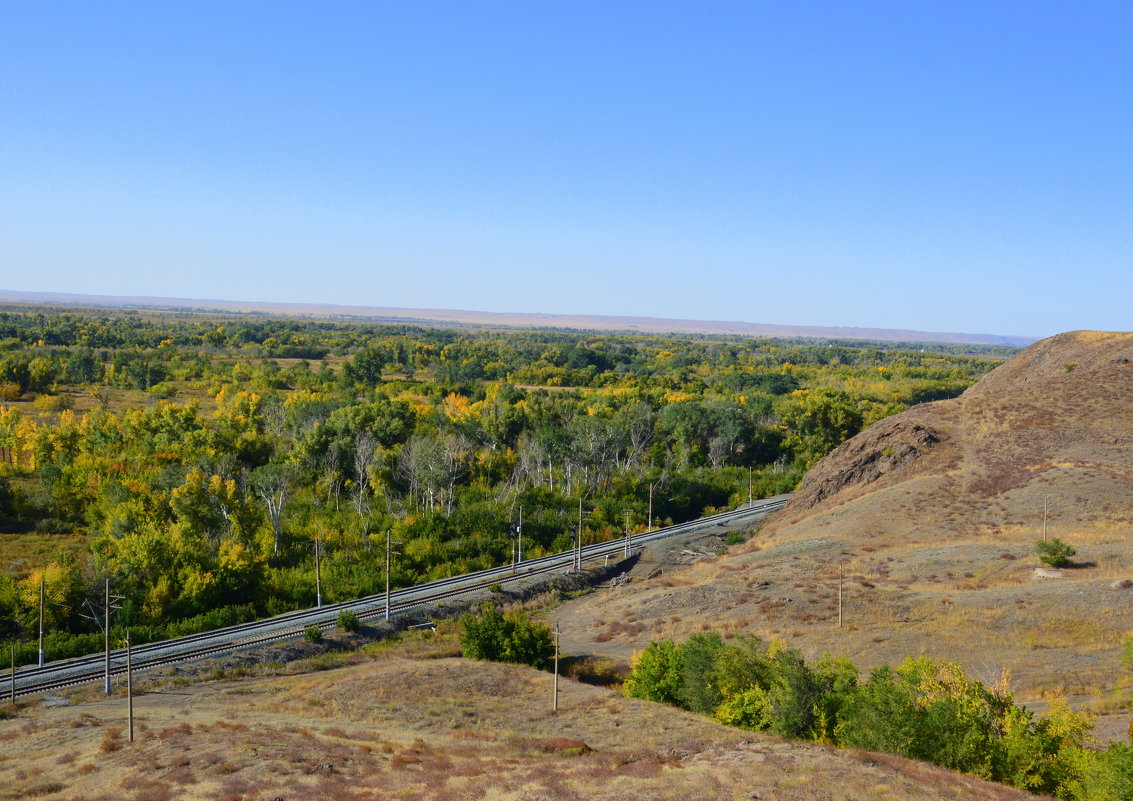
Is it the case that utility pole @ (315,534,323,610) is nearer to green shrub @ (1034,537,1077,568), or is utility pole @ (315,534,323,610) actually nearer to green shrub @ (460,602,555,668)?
green shrub @ (460,602,555,668)

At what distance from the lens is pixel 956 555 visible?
48219 mm

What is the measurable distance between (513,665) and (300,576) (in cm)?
2067

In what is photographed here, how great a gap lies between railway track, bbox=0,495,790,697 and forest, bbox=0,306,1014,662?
5.90 ft

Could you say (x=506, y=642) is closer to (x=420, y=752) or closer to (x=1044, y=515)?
(x=420, y=752)

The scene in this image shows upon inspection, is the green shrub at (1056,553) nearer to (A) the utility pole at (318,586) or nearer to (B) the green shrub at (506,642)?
(B) the green shrub at (506,642)

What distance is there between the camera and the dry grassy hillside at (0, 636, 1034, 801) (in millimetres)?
22438

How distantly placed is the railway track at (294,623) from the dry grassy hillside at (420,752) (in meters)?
4.98

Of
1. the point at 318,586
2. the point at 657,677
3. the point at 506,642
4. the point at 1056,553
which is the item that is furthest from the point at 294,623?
the point at 1056,553

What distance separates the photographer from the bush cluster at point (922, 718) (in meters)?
22.2

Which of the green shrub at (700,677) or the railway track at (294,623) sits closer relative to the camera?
the green shrub at (700,677)

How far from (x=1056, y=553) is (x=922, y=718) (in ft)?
81.5

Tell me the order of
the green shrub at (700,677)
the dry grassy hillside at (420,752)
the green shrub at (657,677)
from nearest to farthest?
the dry grassy hillside at (420,752) → the green shrub at (700,677) → the green shrub at (657,677)

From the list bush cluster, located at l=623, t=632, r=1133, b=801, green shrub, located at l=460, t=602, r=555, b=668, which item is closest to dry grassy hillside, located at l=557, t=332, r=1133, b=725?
green shrub, located at l=460, t=602, r=555, b=668

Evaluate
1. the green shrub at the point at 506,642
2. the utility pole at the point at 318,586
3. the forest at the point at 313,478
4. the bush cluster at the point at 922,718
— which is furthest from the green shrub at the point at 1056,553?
the utility pole at the point at 318,586
